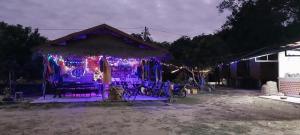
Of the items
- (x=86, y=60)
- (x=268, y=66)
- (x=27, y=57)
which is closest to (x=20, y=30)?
(x=27, y=57)

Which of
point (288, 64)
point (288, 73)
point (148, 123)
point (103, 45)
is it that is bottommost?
point (148, 123)

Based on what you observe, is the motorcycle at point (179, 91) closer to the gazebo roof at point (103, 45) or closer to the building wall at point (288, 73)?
the gazebo roof at point (103, 45)

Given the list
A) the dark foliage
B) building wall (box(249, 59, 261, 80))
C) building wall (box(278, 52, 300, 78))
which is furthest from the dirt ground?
the dark foliage

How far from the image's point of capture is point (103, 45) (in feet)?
62.0

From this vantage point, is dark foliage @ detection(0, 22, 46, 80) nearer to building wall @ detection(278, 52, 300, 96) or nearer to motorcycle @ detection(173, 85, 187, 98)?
motorcycle @ detection(173, 85, 187, 98)

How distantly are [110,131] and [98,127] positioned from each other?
0.70 meters

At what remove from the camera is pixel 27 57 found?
34.1 m

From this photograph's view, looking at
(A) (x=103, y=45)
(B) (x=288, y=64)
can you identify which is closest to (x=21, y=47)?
(A) (x=103, y=45)

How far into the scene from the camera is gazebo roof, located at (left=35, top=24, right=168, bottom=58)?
59.1ft

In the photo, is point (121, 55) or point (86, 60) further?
point (86, 60)

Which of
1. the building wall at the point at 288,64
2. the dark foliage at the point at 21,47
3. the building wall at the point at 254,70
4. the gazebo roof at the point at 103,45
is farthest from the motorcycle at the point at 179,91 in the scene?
the dark foliage at the point at 21,47

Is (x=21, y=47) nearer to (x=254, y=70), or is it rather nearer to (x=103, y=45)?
(x=103, y=45)

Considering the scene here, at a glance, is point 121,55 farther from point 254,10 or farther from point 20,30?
point 254,10

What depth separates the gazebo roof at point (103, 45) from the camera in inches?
709
